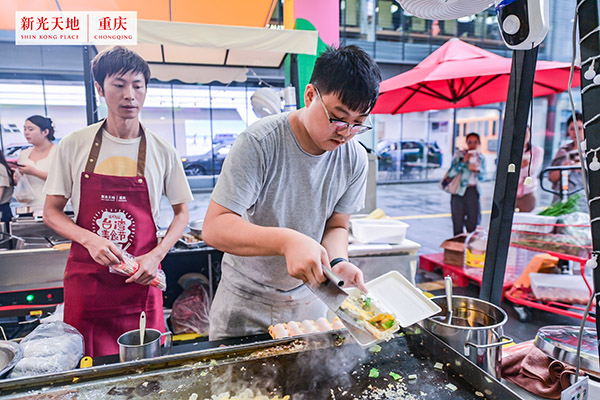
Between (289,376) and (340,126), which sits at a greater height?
(340,126)

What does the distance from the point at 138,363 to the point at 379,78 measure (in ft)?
4.37

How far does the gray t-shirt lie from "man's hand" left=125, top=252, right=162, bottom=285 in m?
0.91

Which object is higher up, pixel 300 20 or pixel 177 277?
pixel 300 20

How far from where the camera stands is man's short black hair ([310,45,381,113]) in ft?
4.27

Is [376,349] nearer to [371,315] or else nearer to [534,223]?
[371,315]

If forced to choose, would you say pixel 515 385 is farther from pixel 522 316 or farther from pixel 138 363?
pixel 522 316

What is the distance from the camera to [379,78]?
1377 mm

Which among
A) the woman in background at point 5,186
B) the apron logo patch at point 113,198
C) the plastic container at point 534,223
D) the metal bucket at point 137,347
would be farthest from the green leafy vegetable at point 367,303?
the woman in background at point 5,186

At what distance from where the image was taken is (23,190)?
3.54 meters

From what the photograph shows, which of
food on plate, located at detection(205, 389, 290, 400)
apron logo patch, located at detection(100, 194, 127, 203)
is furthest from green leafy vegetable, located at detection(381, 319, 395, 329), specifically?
apron logo patch, located at detection(100, 194, 127, 203)

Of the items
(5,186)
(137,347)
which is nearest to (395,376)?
(137,347)

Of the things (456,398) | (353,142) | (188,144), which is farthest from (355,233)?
(188,144)

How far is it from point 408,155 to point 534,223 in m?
13.7

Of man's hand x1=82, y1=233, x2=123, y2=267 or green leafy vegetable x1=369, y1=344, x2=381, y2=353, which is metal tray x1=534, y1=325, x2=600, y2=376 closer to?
green leafy vegetable x1=369, y1=344, x2=381, y2=353
